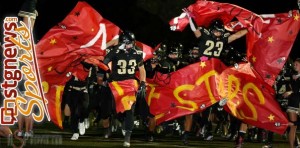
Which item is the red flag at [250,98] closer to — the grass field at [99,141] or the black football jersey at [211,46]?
the black football jersey at [211,46]

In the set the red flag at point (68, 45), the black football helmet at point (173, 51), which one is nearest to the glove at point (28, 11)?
the red flag at point (68, 45)

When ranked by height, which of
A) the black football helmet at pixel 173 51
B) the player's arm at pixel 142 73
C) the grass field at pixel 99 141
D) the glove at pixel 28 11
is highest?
the black football helmet at pixel 173 51

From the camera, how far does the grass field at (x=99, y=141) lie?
16.8 metres

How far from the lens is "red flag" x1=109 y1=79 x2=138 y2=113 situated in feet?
57.0

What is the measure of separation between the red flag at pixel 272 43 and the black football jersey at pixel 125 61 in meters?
2.80

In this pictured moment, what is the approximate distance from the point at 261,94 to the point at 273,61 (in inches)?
35.3

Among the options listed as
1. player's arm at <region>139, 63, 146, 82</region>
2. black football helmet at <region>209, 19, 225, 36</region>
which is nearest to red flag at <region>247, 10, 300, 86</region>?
black football helmet at <region>209, 19, 225, 36</region>

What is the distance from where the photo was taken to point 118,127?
2478 cm

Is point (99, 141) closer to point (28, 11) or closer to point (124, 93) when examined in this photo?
point (124, 93)

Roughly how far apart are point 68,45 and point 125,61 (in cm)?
201

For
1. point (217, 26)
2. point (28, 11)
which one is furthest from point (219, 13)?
point (28, 11)

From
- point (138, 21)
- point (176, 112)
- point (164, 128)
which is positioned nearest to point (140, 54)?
point (176, 112)

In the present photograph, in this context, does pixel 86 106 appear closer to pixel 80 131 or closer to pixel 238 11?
pixel 80 131

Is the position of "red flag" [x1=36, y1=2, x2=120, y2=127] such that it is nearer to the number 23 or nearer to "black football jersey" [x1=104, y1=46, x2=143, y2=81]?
"black football jersey" [x1=104, y1=46, x2=143, y2=81]
